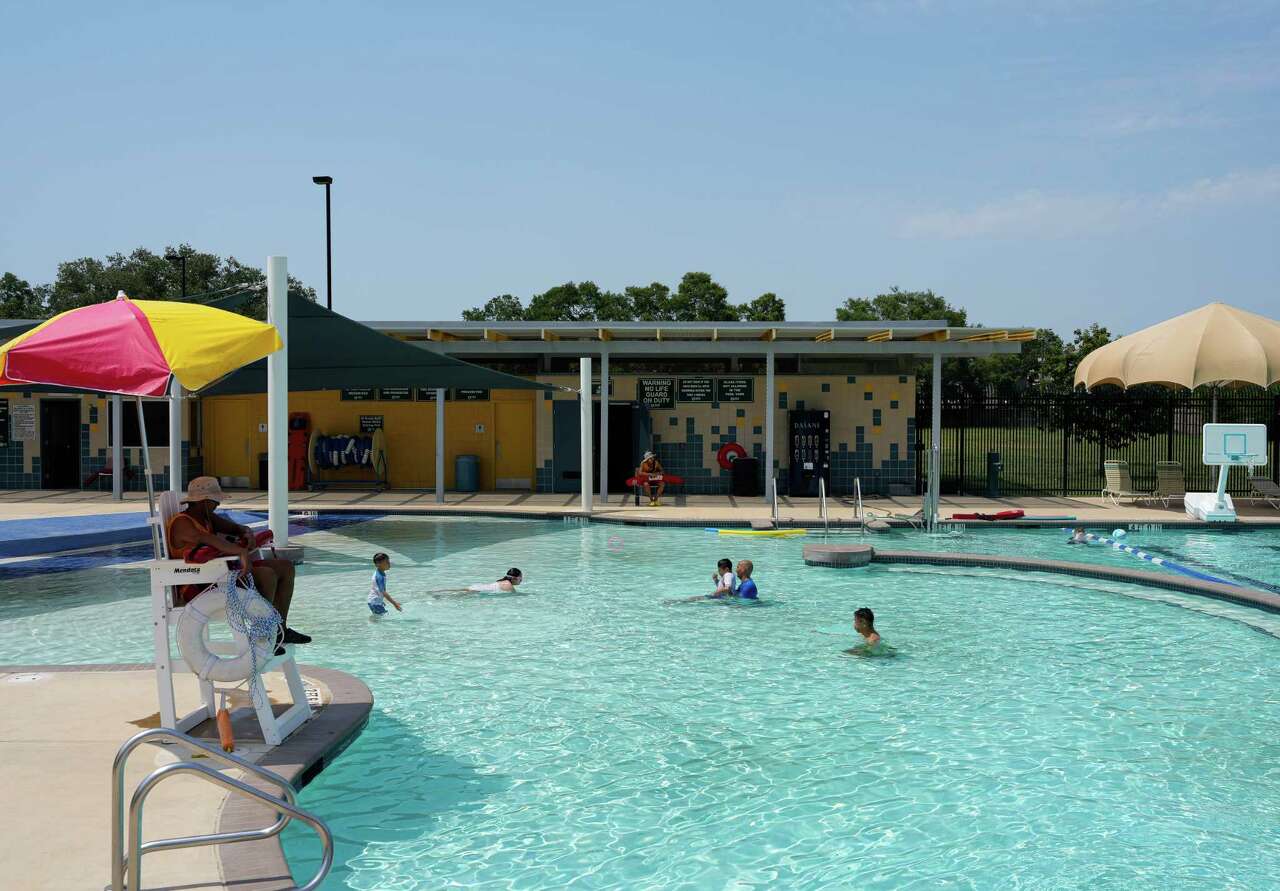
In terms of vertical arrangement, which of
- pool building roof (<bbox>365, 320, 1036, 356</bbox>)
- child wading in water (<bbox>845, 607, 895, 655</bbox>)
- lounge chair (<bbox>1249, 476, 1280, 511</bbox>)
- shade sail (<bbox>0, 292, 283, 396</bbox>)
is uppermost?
pool building roof (<bbox>365, 320, 1036, 356</bbox>)

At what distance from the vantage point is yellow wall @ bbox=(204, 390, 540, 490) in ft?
72.4

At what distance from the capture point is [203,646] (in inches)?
224

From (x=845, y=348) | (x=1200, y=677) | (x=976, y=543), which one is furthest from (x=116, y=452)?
(x=1200, y=677)

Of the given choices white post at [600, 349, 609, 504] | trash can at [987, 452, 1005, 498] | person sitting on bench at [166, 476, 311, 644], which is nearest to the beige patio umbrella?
trash can at [987, 452, 1005, 498]

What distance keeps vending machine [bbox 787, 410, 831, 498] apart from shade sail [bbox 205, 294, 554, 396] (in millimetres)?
6594

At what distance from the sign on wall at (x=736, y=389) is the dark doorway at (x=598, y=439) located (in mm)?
1546

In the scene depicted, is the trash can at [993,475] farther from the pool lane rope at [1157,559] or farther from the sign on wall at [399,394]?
the sign on wall at [399,394]

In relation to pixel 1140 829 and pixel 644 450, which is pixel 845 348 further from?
pixel 1140 829

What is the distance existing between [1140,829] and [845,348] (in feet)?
48.1

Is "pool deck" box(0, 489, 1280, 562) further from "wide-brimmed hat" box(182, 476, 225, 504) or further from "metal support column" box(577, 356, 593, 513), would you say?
"wide-brimmed hat" box(182, 476, 225, 504)

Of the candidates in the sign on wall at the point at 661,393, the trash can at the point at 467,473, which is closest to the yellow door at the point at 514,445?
the trash can at the point at 467,473

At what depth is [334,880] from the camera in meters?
4.93

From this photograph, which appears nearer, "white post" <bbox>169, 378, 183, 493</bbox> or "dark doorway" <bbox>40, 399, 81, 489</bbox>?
"white post" <bbox>169, 378, 183, 493</bbox>

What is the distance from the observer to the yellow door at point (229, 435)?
2256 cm
